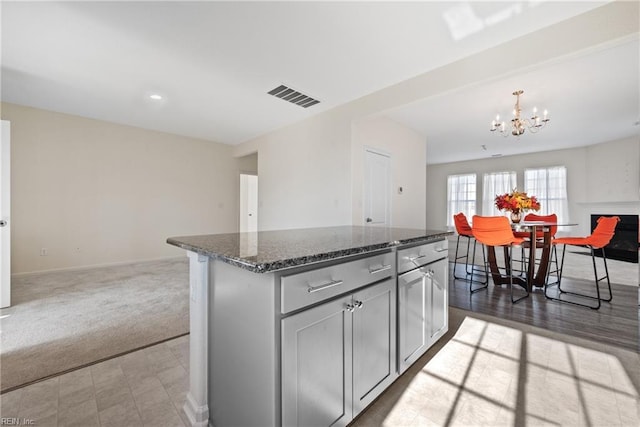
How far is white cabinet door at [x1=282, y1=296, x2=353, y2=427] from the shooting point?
1004mm

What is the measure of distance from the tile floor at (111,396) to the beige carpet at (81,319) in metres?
0.18

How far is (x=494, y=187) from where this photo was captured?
8273 mm

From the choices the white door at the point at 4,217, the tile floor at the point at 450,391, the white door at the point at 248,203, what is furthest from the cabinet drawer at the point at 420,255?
the white door at the point at 248,203

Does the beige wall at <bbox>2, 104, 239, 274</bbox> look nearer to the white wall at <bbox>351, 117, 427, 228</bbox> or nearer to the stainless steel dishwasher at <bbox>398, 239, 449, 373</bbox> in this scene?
the white wall at <bbox>351, 117, 427, 228</bbox>

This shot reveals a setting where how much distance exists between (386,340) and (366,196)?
9.76ft

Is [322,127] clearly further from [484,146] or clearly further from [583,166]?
[583,166]

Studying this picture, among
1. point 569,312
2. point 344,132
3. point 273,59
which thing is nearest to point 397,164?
point 344,132

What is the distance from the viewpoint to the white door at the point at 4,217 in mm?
2953

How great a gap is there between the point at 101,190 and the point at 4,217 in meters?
2.10

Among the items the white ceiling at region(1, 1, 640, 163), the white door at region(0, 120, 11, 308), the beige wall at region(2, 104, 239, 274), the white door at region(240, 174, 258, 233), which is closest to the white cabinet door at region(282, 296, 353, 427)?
the white ceiling at region(1, 1, 640, 163)

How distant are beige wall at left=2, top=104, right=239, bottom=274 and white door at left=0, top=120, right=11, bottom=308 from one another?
65.5 inches

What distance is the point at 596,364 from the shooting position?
182cm

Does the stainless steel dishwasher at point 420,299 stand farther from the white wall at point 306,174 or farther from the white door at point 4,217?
the white door at point 4,217

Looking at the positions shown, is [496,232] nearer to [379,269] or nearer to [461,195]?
[379,269]
